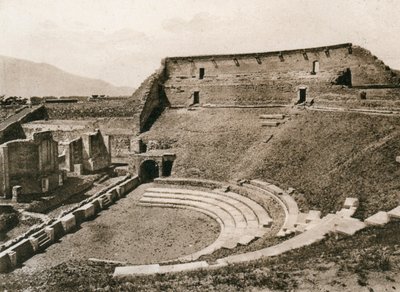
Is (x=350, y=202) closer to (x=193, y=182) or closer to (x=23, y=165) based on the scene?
(x=193, y=182)

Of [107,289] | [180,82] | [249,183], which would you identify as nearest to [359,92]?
[249,183]

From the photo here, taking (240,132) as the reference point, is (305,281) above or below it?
below

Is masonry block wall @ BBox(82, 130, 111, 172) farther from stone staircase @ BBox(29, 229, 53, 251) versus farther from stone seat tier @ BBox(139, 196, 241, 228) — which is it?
stone staircase @ BBox(29, 229, 53, 251)

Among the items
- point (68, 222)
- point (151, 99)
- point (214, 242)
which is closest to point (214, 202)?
point (214, 242)

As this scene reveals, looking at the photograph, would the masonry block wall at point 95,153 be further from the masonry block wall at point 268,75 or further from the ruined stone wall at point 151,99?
the masonry block wall at point 268,75

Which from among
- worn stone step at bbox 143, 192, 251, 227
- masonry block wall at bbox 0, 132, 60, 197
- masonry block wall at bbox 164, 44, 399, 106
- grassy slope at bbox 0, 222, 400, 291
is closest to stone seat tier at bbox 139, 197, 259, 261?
worn stone step at bbox 143, 192, 251, 227

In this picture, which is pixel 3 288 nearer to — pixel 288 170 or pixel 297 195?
pixel 297 195
